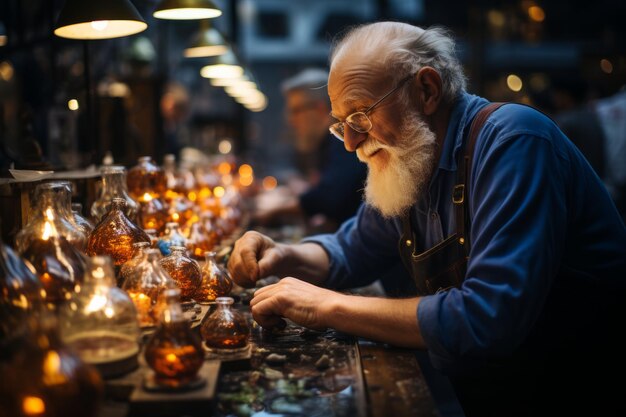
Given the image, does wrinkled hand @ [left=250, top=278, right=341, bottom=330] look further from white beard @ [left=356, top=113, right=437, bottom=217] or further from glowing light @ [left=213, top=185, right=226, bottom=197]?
glowing light @ [left=213, top=185, right=226, bottom=197]

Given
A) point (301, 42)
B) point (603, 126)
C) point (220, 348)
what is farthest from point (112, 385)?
point (301, 42)

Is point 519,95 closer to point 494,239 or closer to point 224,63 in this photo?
point 224,63

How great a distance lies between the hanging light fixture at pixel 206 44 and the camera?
534 cm

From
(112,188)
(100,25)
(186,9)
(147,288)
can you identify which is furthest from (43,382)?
(186,9)

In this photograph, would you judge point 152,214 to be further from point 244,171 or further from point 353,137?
point 244,171

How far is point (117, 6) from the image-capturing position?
266cm

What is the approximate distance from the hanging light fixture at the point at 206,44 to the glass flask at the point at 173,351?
3.83 meters

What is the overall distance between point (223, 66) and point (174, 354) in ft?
15.7

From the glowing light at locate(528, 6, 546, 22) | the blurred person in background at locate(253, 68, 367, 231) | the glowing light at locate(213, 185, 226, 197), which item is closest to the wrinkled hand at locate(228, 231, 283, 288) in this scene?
the glowing light at locate(213, 185, 226, 197)

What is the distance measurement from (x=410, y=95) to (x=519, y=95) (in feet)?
28.7

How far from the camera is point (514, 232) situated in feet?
7.09

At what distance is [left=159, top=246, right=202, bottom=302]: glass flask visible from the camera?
2.47 m

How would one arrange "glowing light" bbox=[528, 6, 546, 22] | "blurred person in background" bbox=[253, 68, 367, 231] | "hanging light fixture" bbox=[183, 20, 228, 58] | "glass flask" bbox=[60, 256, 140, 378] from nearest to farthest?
"glass flask" bbox=[60, 256, 140, 378] < "hanging light fixture" bbox=[183, 20, 228, 58] < "blurred person in background" bbox=[253, 68, 367, 231] < "glowing light" bbox=[528, 6, 546, 22]

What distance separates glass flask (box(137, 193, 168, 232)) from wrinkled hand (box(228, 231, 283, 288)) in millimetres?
405
